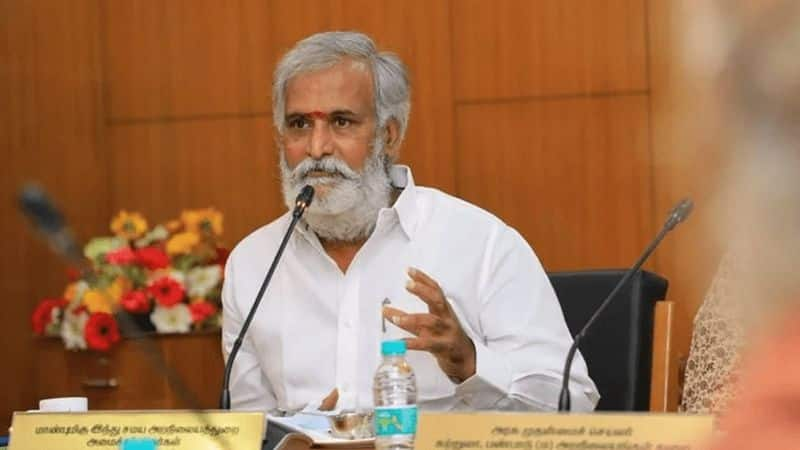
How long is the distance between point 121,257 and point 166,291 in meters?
0.21

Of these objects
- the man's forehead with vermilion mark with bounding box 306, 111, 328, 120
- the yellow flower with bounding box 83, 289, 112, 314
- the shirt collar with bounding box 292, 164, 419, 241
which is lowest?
the yellow flower with bounding box 83, 289, 112, 314

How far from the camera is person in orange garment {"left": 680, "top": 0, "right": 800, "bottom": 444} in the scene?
2.19ft

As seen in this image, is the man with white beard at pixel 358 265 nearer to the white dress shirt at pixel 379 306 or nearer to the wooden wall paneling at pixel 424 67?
the white dress shirt at pixel 379 306

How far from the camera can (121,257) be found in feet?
16.0

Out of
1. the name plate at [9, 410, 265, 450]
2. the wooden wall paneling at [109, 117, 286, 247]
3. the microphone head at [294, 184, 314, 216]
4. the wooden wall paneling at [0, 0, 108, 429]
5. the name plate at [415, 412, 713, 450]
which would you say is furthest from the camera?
the wooden wall paneling at [0, 0, 108, 429]

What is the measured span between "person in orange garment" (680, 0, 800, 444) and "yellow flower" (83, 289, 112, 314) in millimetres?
4263

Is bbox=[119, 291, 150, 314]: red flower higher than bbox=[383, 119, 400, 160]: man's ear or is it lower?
lower

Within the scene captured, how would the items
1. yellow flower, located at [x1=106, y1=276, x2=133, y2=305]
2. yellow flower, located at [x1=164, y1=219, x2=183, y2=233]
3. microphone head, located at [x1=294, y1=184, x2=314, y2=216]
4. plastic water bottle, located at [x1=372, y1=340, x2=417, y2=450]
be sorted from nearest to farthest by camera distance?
1. plastic water bottle, located at [x1=372, y1=340, x2=417, y2=450]
2. microphone head, located at [x1=294, y1=184, x2=314, y2=216]
3. yellow flower, located at [x1=106, y1=276, x2=133, y2=305]
4. yellow flower, located at [x1=164, y1=219, x2=183, y2=233]

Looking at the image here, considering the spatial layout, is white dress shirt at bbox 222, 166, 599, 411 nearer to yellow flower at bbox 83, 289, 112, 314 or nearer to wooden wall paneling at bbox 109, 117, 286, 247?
yellow flower at bbox 83, 289, 112, 314

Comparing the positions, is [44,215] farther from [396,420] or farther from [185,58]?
[185,58]

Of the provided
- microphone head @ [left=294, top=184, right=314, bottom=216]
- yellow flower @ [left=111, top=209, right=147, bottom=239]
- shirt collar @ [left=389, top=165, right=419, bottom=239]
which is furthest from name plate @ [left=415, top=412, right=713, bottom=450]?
yellow flower @ [left=111, top=209, right=147, bottom=239]

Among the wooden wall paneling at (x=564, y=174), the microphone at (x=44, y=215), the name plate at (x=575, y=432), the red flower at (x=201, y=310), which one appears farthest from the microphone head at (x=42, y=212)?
the wooden wall paneling at (x=564, y=174)

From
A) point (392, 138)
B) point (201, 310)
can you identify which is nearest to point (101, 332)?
point (201, 310)

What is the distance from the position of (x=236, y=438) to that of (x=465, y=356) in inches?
39.4
